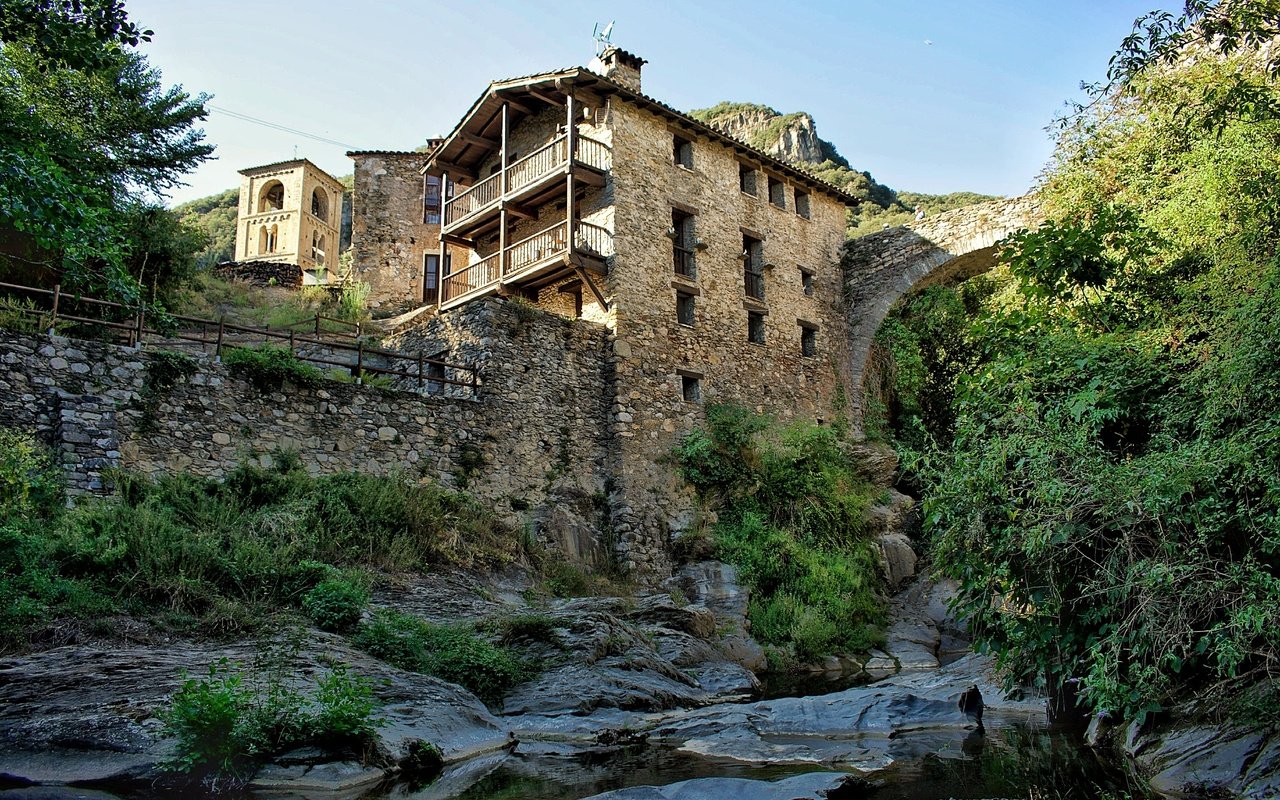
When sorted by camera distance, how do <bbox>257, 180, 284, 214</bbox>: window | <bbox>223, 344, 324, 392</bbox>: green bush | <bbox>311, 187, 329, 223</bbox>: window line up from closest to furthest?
<bbox>223, 344, 324, 392</bbox>: green bush → <bbox>257, 180, 284, 214</bbox>: window → <bbox>311, 187, 329, 223</bbox>: window

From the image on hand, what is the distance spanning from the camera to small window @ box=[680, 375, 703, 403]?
787 inches

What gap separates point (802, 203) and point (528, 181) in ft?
26.3

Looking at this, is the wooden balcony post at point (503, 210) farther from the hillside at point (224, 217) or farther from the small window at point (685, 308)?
the hillside at point (224, 217)

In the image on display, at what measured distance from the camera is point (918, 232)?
24.3m

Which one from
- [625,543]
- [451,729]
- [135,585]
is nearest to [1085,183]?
[625,543]

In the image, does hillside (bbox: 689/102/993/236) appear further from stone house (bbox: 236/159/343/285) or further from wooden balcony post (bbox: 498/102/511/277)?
wooden balcony post (bbox: 498/102/511/277)

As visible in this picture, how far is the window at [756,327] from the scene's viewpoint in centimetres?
2200

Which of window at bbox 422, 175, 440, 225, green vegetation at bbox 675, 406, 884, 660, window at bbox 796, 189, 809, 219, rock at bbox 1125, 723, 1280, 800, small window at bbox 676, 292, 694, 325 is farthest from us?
window at bbox 422, 175, 440, 225

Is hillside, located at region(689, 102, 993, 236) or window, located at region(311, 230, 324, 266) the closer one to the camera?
window, located at region(311, 230, 324, 266)

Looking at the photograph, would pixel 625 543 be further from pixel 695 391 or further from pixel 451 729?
pixel 451 729

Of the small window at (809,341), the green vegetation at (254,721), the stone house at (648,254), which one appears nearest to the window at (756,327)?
the stone house at (648,254)

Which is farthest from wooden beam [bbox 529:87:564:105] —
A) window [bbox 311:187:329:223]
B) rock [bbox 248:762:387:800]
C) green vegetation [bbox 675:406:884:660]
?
window [bbox 311:187:329:223]

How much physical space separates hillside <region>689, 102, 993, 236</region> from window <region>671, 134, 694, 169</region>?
26016 mm

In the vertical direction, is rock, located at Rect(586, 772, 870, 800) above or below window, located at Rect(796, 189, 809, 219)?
below
